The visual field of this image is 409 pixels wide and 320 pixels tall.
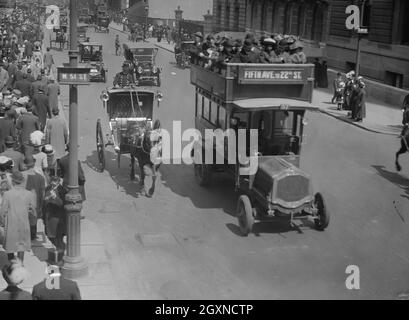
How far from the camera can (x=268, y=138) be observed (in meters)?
13.9

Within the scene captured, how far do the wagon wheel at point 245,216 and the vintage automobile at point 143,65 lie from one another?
22803 mm

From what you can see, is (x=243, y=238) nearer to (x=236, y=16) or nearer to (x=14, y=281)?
(x=14, y=281)

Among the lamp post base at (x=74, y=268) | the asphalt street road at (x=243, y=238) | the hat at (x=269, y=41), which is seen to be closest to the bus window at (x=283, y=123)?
the hat at (x=269, y=41)

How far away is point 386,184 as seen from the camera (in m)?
16.9

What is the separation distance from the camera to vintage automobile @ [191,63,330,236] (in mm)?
12531

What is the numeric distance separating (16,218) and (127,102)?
358 inches

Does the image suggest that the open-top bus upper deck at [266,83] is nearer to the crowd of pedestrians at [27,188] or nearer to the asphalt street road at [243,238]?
the asphalt street road at [243,238]

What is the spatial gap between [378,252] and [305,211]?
63.3 inches

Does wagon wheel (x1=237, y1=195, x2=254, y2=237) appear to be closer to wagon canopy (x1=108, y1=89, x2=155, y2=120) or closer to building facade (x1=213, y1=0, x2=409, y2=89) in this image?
wagon canopy (x1=108, y1=89, x2=155, y2=120)

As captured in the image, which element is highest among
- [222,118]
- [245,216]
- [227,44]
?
[227,44]

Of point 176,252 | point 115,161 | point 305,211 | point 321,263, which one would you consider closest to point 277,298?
point 321,263

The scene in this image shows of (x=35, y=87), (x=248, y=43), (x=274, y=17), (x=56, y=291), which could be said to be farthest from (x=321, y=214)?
(x=274, y=17)

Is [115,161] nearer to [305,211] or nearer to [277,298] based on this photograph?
[305,211]

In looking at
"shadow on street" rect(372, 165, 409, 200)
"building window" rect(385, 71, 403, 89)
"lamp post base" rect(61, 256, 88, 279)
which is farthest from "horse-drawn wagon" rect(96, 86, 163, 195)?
"building window" rect(385, 71, 403, 89)
